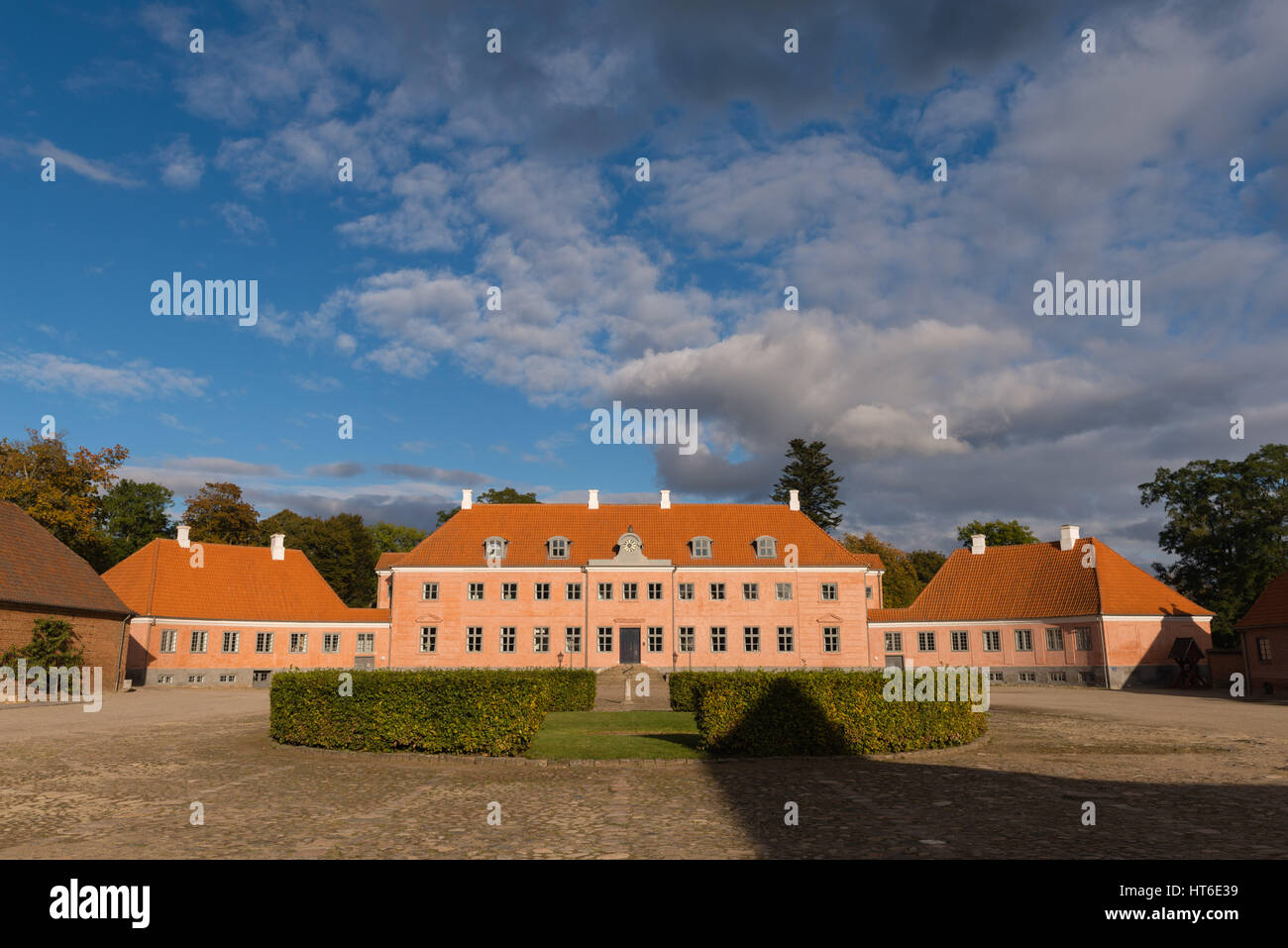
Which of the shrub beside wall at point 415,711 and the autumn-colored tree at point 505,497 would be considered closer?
the shrub beside wall at point 415,711

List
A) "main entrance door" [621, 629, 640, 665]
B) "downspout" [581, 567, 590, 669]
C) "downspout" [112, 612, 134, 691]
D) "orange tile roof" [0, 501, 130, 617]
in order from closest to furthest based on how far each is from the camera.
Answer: "orange tile roof" [0, 501, 130, 617]
"downspout" [112, 612, 134, 691]
"main entrance door" [621, 629, 640, 665]
"downspout" [581, 567, 590, 669]

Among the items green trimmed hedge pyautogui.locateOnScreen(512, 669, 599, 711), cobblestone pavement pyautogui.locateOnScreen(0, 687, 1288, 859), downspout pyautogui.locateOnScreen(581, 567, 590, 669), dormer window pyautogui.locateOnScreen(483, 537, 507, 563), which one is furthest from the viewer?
dormer window pyautogui.locateOnScreen(483, 537, 507, 563)

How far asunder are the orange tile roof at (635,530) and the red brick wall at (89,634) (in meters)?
16.1

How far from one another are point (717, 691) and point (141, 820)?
9.23 m

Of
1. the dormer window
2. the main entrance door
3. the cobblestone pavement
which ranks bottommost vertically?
the main entrance door

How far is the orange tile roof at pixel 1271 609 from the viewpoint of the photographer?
1425 inches

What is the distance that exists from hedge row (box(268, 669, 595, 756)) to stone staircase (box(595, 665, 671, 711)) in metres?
13.9

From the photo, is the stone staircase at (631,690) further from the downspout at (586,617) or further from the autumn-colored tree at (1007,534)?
the autumn-colored tree at (1007,534)

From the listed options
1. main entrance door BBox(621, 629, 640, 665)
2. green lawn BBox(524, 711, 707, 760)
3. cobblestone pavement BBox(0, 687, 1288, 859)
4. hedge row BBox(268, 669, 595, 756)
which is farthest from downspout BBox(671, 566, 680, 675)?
hedge row BBox(268, 669, 595, 756)

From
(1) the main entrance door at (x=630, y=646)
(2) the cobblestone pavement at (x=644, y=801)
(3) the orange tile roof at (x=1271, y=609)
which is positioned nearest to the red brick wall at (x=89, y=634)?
(2) the cobblestone pavement at (x=644, y=801)

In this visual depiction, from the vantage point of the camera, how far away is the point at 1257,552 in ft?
164

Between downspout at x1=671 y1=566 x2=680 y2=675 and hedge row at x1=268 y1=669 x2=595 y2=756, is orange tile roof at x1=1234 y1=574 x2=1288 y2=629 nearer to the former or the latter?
downspout at x1=671 y1=566 x2=680 y2=675

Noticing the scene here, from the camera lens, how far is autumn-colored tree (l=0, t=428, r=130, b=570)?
45.2 meters

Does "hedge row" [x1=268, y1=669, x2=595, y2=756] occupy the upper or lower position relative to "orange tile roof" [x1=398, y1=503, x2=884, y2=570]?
lower
